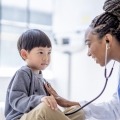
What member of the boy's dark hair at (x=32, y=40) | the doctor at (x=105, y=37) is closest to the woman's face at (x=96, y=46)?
the doctor at (x=105, y=37)

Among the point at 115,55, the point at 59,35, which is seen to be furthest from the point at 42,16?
the point at 115,55

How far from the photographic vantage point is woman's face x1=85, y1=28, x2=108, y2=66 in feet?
4.37

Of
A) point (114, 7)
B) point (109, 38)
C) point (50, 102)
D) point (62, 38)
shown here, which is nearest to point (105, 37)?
point (109, 38)

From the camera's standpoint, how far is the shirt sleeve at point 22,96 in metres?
1.31

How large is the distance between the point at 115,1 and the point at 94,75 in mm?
1722

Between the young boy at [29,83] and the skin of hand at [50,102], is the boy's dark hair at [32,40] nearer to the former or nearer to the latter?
the young boy at [29,83]

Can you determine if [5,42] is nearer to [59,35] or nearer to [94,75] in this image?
[59,35]

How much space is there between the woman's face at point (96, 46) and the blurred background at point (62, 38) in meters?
1.43

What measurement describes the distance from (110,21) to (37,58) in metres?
0.47

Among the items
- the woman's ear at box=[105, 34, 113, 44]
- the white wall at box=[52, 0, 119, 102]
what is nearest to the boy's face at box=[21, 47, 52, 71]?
the woman's ear at box=[105, 34, 113, 44]

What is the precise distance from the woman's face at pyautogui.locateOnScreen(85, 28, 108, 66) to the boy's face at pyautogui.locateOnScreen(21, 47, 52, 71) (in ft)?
0.93

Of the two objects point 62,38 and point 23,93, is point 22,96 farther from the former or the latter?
point 62,38

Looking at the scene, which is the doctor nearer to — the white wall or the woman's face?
the woman's face

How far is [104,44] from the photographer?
→ 132 centimetres
